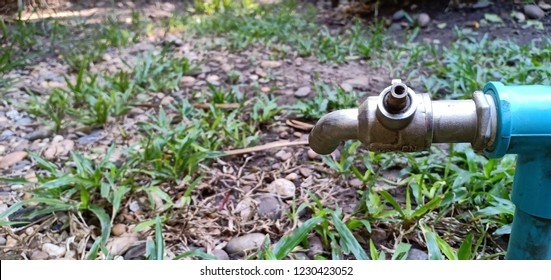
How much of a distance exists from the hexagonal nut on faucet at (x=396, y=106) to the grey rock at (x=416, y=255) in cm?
40

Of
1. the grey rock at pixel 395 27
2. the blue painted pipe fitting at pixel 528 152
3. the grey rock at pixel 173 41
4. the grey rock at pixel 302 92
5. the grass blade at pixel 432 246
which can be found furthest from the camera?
the grey rock at pixel 395 27

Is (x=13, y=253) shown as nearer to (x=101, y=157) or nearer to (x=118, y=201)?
(x=118, y=201)

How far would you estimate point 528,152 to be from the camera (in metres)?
0.54

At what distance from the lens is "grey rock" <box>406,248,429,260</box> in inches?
33.0

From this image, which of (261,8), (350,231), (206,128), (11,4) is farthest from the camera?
(261,8)

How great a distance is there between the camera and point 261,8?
2361mm

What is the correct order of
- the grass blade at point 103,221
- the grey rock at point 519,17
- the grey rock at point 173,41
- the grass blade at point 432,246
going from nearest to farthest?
the grass blade at point 432,246
the grass blade at point 103,221
the grey rock at point 519,17
the grey rock at point 173,41

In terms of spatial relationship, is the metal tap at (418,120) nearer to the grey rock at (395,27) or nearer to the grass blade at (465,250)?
the grass blade at (465,250)

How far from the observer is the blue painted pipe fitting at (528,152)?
20.0 inches

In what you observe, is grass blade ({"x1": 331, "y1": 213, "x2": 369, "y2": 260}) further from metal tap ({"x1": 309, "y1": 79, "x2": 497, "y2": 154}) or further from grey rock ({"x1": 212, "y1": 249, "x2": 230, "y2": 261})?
metal tap ({"x1": 309, "y1": 79, "x2": 497, "y2": 154})

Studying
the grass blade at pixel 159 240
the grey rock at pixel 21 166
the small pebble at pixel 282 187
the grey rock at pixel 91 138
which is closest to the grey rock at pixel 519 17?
the small pebble at pixel 282 187

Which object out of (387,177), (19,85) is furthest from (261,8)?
(387,177)

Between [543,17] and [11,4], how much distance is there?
1.06 metres

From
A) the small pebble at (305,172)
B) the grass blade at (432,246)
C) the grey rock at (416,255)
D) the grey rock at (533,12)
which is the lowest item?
the grey rock at (416,255)
